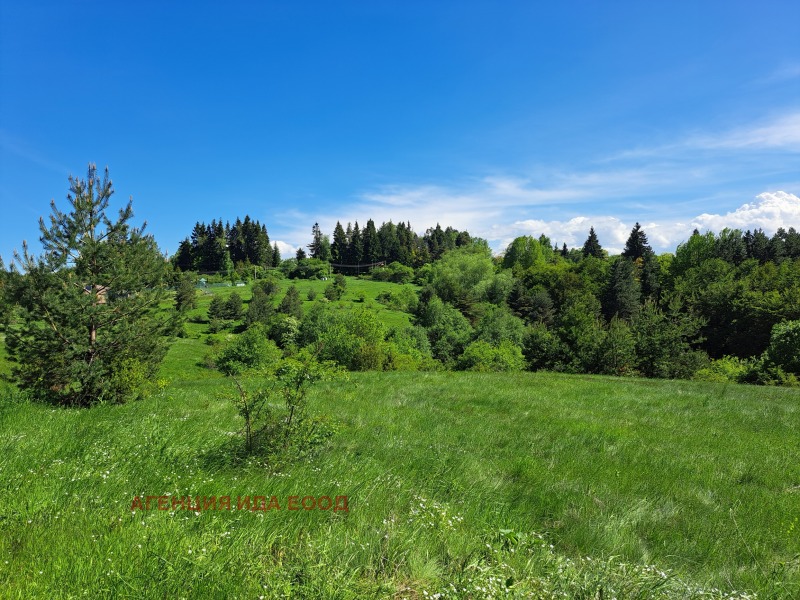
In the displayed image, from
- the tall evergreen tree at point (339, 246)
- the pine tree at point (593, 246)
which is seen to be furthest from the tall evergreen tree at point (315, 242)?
the pine tree at point (593, 246)

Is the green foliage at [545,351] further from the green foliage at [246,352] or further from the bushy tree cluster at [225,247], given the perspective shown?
the bushy tree cluster at [225,247]

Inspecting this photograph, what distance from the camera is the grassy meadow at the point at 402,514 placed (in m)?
2.71

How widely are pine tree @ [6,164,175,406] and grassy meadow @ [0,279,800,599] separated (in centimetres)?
140

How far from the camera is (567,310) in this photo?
114ft

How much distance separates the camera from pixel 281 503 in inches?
153

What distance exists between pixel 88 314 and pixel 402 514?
10096 mm

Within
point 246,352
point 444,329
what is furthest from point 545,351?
point 246,352

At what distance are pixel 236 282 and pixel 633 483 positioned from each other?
107m

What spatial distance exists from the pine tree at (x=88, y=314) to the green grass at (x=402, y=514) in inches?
91.3

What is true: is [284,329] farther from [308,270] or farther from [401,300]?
[308,270]

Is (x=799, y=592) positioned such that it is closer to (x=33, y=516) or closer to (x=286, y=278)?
(x=33, y=516)

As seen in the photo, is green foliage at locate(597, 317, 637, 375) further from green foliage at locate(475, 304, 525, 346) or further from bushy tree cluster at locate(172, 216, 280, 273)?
bushy tree cluster at locate(172, 216, 280, 273)

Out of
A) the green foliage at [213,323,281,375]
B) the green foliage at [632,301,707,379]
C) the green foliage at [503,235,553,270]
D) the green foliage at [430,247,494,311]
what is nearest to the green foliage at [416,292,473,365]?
the green foliage at [430,247,494,311]

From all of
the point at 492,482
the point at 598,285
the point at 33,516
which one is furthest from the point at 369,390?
the point at 598,285
